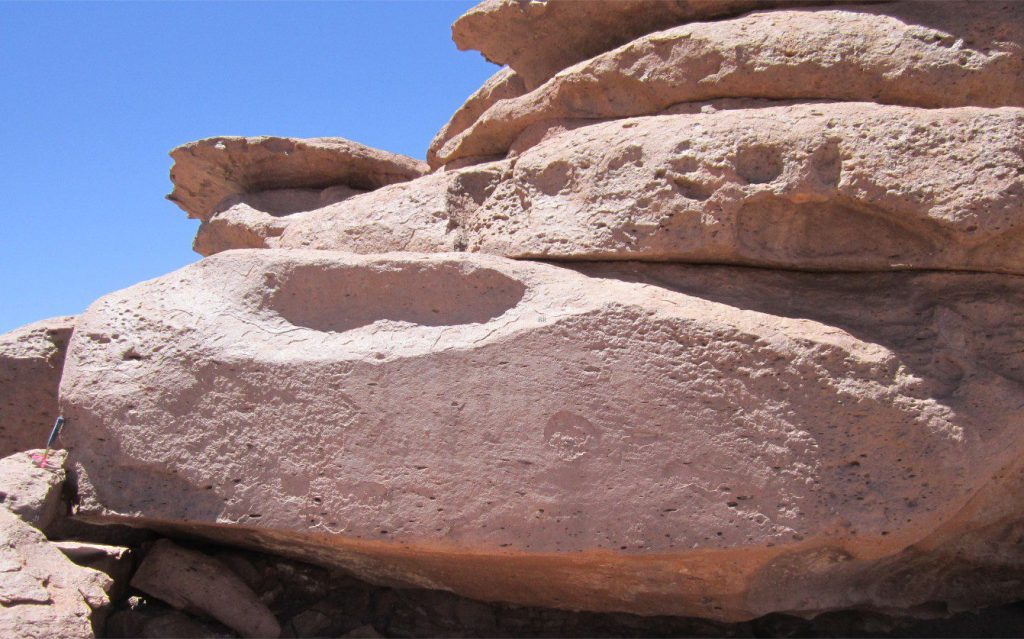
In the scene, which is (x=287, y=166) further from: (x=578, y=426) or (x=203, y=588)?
(x=578, y=426)

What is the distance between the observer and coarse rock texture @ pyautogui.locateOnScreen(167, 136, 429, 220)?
4.71 metres

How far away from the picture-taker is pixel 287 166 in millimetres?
4777

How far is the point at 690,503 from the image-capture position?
8.48 ft

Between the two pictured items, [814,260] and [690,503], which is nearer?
[690,503]

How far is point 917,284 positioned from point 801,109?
679 millimetres

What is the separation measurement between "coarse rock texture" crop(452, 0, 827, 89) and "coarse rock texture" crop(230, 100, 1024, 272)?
1.91 ft

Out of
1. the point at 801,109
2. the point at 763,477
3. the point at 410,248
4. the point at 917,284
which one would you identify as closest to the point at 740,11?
the point at 801,109

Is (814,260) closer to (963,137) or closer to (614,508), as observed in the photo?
(963,137)

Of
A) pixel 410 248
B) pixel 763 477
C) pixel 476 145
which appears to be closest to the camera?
pixel 763 477

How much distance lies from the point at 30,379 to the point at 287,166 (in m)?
1.72

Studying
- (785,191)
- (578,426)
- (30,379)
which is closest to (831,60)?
(785,191)

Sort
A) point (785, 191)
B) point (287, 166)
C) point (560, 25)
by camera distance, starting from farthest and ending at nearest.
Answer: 1. point (287, 166)
2. point (560, 25)
3. point (785, 191)

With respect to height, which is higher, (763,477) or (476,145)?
(476,145)

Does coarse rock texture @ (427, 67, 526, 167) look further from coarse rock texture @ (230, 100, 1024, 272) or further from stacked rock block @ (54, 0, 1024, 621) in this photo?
coarse rock texture @ (230, 100, 1024, 272)
